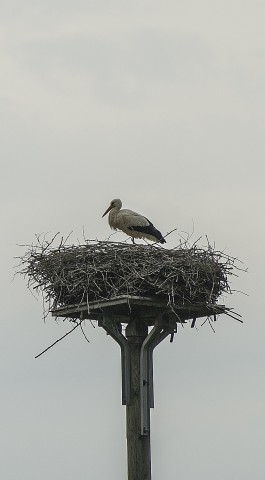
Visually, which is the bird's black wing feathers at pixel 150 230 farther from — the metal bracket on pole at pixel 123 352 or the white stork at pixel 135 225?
the metal bracket on pole at pixel 123 352

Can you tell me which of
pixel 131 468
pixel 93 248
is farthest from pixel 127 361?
pixel 93 248

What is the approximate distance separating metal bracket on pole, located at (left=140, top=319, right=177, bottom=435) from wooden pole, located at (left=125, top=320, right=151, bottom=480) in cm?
4

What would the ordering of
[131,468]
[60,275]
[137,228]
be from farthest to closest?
1. [137,228]
2. [60,275]
3. [131,468]

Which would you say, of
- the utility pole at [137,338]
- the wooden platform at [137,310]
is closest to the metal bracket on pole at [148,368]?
the utility pole at [137,338]

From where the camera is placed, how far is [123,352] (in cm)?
948

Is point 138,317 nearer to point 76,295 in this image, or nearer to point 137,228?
point 76,295

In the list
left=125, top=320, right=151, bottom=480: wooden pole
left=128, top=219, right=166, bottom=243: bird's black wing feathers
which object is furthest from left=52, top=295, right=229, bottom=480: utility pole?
left=128, top=219, right=166, bottom=243: bird's black wing feathers

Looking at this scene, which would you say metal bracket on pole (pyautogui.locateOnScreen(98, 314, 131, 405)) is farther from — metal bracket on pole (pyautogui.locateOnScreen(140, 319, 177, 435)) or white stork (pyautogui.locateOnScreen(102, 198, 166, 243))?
white stork (pyautogui.locateOnScreen(102, 198, 166, 243))

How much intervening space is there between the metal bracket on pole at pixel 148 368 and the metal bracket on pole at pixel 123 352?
129 millimetres

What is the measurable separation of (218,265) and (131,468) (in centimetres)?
253

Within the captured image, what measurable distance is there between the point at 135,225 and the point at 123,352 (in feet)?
13.0

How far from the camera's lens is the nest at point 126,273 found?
32.2 ft

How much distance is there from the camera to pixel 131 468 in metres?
9.05

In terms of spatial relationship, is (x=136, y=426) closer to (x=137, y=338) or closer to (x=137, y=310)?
(x=137, y=338)
